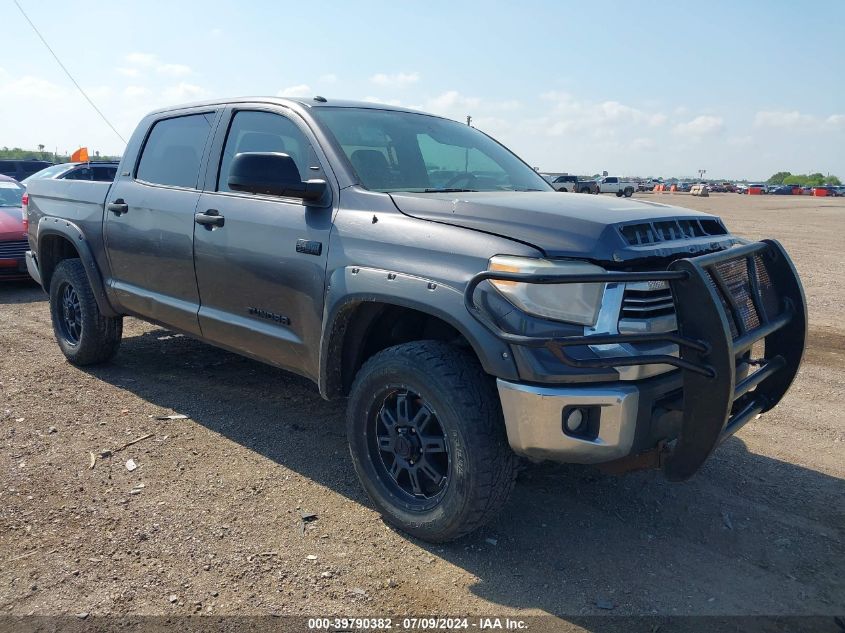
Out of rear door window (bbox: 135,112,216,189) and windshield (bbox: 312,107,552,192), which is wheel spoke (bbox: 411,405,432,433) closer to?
windshield (bbox: 312,107,552,192)

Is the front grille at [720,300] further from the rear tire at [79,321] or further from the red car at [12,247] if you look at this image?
the red car at [12,247]

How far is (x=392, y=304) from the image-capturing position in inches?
129

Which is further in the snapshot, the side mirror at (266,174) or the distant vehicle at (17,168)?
the distant vehicle at (17,168)

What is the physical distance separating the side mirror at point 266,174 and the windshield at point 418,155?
0.36 metres

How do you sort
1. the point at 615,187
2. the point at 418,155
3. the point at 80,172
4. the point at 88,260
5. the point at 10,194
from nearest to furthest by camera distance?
the point at 418,155
the point at 88,260
the point at 10,194
the point at 80,172
the point at 615,187

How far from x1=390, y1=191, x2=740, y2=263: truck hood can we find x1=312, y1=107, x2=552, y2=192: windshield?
35 centimetres

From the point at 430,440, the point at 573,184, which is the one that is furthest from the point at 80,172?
the point at 573,184

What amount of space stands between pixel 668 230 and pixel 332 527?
2.04 meters

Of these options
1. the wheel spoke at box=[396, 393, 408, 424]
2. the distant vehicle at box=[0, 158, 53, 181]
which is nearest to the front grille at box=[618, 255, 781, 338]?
the wheel spoke at box=[396, 393, 408, 424]

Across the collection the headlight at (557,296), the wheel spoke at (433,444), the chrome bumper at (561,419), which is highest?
the headlight at (557,296)

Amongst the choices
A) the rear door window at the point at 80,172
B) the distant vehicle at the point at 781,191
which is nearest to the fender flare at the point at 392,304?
the rear door window at the point at 80,172

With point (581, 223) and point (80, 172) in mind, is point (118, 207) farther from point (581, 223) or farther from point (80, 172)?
point (80, 172)

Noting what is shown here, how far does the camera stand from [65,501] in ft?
11.6

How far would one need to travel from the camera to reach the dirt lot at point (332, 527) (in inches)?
111
